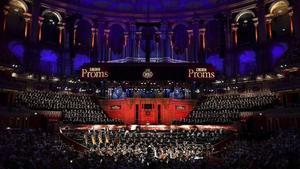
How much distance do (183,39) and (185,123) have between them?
55.4 ft

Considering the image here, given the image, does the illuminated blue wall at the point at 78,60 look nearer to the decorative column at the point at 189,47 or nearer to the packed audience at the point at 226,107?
the decorative column at the point at 189,47

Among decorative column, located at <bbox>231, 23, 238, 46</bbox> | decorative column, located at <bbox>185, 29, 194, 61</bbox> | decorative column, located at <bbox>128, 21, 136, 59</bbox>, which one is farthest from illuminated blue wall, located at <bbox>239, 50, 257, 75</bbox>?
decorative column, located at <bbox>128, 21, 136, 59</bbox>

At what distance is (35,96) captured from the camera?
118ft

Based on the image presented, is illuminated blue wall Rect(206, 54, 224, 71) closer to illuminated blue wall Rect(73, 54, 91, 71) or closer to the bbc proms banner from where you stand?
the bbc proms banner

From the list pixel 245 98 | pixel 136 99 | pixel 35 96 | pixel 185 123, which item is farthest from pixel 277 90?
pixel 35 96

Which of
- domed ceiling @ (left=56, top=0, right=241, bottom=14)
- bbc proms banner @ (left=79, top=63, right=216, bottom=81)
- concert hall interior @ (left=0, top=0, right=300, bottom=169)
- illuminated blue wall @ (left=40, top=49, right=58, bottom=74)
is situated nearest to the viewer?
concert hall interior @ (left=0, top=0, right=300, bottom=169)

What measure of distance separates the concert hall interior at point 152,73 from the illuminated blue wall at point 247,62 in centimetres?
15

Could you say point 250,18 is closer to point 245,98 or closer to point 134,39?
point 245,98

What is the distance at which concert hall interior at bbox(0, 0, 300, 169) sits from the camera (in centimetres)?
2789

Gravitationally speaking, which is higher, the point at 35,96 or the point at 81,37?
the point at 81,37

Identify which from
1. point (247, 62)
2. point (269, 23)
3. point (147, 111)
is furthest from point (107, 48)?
point (269, 23)

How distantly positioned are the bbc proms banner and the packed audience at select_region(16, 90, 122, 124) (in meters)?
3.56

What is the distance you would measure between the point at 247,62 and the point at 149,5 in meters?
17.6

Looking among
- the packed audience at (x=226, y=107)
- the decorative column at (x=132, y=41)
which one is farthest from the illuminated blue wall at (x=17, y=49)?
the packed audience at (x=226, y=107)
